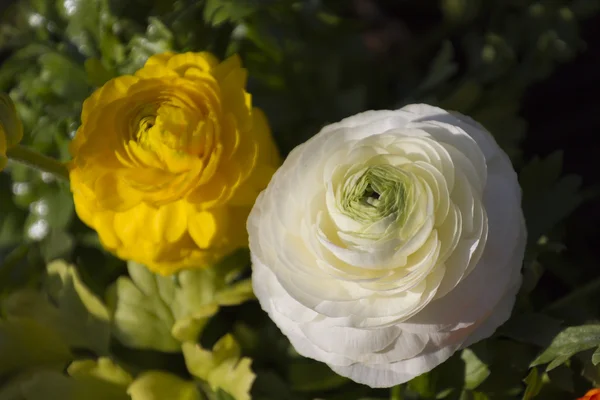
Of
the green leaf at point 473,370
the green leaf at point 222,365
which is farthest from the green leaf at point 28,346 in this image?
the green leaf at point 473,370

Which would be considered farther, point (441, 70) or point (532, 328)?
point (441, 70)

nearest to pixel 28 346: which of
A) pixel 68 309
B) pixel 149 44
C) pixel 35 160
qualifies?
pixel 68 309

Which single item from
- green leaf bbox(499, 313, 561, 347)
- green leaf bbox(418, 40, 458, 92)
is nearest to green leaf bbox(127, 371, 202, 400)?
green leaf bbox(499, 313, 561, 347)

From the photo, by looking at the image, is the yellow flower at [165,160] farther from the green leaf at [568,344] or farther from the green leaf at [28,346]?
the green leaf at [568,344]

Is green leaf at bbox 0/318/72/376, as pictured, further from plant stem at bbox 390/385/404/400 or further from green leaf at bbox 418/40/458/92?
green leaf at bbox 418/40/458/92

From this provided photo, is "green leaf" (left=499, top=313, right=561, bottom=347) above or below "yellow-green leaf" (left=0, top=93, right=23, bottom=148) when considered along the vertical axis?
below

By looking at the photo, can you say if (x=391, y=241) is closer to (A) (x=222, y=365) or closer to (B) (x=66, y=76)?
(A) (x=222, y=365)

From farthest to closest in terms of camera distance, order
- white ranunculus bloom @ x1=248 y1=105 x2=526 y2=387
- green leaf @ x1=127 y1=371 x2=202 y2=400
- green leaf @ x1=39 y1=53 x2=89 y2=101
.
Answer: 1. green leaf @ x1=39 y1=53 x2=89 y2=101
2. green leaf @ x1=127 y1=371 x2=202 y2=400
3. white ranunculus bloom @ x1=248 y1=105 x2=526 y2=387
